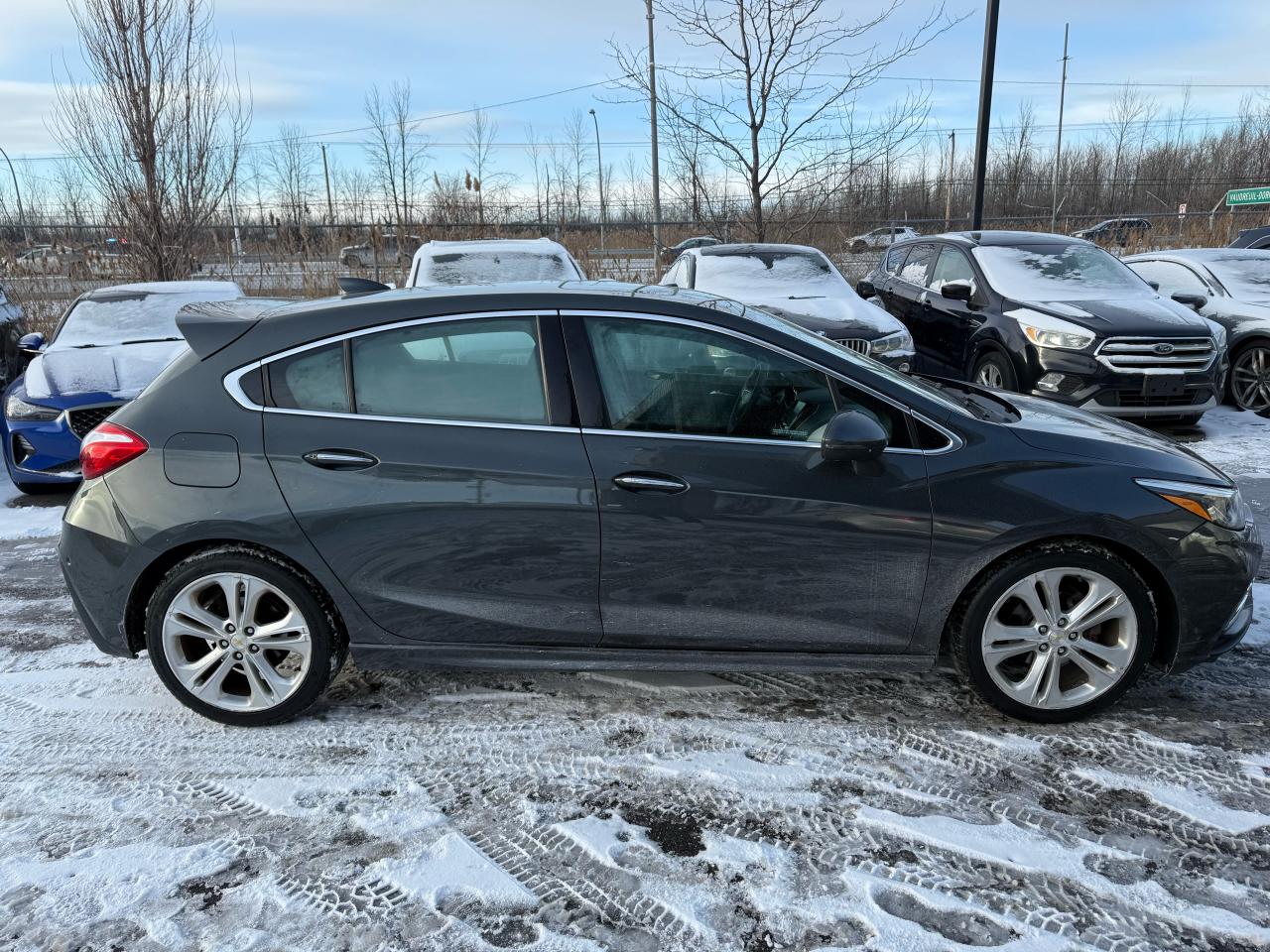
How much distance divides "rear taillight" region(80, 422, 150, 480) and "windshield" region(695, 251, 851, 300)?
6476 millimetres

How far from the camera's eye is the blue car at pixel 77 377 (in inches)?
262

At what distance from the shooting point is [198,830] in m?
2.84

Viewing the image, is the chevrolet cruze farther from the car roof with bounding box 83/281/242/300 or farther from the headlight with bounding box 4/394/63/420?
the car roof with bounding box 83/281/242/300

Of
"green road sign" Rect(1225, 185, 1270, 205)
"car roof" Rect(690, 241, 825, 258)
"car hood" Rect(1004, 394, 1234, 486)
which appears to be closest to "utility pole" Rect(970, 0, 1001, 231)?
"car roof" Rect(690, 241, 825, 258)

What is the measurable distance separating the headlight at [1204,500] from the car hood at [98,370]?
6553mm

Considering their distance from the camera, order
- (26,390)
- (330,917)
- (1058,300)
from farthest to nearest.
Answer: (1058,300), (26,390), (330,917)

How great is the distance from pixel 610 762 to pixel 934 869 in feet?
3.67

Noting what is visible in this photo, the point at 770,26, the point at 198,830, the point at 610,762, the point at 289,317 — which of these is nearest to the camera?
the point at 198,830

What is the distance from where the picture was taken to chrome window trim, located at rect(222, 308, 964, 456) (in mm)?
3230

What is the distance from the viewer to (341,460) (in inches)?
128

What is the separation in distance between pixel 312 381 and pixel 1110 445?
9.90 ft

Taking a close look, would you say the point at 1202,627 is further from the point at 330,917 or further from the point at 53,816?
the point at 53,816

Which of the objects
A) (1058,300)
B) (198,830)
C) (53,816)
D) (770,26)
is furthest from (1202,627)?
(770,26)

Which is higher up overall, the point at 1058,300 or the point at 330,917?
the point at 1058,300
